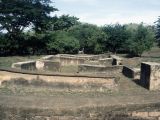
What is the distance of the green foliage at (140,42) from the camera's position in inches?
1073

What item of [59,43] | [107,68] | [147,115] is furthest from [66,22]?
[147,115]

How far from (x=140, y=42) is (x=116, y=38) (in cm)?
453

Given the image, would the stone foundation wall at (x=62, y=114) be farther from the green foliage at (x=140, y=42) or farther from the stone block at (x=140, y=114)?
the green foliage at (x=140, y=42)

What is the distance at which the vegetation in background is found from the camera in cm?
2472

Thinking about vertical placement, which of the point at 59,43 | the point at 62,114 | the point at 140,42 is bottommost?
the point at 62,114

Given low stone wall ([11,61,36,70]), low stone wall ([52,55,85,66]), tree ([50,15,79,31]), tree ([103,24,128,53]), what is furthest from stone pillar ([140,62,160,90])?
tree ([50,15,79,31])

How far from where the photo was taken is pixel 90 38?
3206 centimetres

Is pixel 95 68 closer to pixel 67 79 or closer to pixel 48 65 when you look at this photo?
pixel 48 65

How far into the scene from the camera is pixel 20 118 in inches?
253

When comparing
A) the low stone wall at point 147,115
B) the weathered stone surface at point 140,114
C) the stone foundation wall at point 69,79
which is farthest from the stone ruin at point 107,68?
the weathered stone surface at point 140,114

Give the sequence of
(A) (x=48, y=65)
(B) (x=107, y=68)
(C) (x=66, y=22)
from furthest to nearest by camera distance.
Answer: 1. (C) (x=66, y=22)
2. (A) (x=48, y=65)
3. (B) (x=107, y=68)

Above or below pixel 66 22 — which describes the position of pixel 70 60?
below

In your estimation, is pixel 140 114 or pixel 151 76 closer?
pixel 140 114

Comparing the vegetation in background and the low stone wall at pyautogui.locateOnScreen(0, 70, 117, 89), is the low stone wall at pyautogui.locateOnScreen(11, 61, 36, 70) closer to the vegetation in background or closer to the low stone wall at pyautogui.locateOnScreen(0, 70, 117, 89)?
the low stone wall at pyautogui.locateOnScreen(0, 70, 117, 89)
